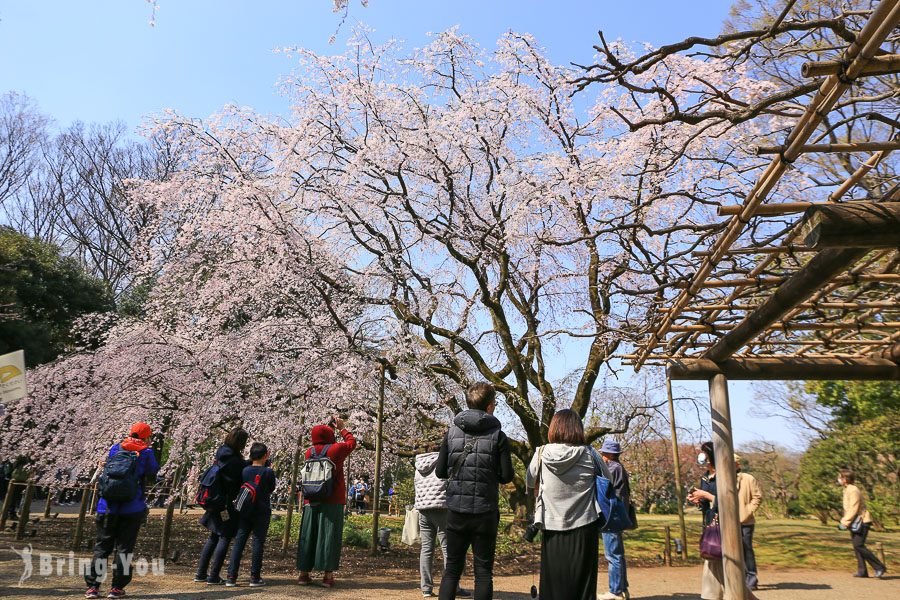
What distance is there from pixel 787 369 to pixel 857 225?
362cm

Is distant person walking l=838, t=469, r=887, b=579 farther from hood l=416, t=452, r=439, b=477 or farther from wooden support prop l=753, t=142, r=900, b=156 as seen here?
wooden support prop l=753, t=142, r=900, b=156

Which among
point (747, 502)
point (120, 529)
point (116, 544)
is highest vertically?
point (747, 502)

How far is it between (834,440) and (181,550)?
16.2 m

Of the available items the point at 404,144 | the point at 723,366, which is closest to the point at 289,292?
the point at 404,144

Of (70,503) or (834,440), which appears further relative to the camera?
(70,503)

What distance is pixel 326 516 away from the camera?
5.78 meters

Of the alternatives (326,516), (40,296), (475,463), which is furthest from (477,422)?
(40,296)

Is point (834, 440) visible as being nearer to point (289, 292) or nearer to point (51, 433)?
point (289, 292)

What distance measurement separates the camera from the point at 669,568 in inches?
368

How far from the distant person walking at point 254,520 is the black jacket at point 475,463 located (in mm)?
2533

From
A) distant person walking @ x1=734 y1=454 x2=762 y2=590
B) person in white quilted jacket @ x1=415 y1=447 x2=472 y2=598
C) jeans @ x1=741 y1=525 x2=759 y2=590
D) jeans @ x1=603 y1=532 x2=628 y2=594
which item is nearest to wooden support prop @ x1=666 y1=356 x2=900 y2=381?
distant person walking @ x1=734 y1=454 x2=762 y2=590

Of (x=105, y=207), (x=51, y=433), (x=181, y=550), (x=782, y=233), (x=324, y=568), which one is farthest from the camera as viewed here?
(x=105, y=207)

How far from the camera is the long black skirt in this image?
11.8 feet

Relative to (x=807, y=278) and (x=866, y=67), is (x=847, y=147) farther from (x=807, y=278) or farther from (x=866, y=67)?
(x=807, y=278)
